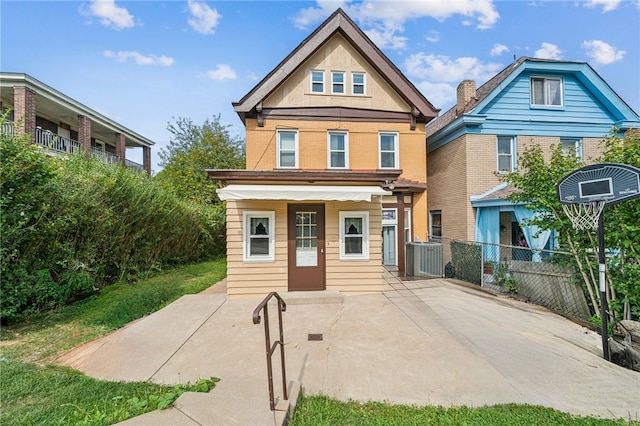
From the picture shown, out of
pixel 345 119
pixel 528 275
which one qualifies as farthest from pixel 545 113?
pixel 345 119

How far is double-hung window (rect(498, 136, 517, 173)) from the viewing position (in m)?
12.9

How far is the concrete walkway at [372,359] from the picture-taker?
145 inches

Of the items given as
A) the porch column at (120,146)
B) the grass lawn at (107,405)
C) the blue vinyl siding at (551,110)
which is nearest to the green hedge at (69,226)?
the grass lawn at (107,405)

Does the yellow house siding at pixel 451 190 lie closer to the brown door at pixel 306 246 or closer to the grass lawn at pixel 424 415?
the brown door at pixel 306 246

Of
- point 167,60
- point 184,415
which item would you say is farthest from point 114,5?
point 184,415

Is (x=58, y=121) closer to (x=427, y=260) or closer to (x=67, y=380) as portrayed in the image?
(x=67, y=380)

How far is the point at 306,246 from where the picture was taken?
28.6ft

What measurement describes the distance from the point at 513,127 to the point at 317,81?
31.4ft

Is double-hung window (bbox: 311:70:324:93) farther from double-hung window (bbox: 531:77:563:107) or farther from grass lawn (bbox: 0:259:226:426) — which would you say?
grass lawn (bbox: 0:259:226:426)

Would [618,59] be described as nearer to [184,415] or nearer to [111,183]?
[184,415]

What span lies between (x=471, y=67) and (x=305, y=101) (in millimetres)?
9690

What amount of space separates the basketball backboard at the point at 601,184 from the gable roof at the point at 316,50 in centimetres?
818

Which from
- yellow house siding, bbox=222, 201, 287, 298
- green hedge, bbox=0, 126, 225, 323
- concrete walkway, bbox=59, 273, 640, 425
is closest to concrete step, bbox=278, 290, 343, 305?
concrete walkway, bbox=59, 273, 640, 425

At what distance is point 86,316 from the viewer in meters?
7.13
